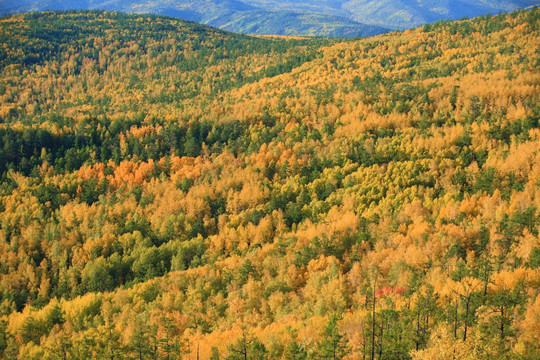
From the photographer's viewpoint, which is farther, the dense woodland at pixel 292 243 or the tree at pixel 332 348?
the dense woodland at pixel 292 243

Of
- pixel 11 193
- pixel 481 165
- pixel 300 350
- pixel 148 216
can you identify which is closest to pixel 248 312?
pixel 300 350

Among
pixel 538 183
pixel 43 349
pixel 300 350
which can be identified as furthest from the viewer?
pixel 538 183

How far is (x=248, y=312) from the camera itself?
320 ft

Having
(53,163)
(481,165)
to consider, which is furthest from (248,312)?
(53,163)

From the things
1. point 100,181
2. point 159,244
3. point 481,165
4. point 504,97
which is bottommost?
point 159,244

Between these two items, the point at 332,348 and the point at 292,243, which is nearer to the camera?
the point at 332,348

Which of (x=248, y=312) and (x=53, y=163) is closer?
(x=248, y=312)

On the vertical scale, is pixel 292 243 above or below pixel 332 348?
below

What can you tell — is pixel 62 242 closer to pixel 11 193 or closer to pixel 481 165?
pixel 11 193

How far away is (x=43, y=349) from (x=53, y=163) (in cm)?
12331

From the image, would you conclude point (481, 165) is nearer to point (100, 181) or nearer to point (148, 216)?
point (148, 216)

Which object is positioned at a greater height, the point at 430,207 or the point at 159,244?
the point at 430,207

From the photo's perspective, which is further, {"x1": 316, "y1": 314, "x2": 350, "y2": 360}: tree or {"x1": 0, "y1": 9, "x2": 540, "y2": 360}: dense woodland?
{"x1": 0, "y1": 9, "x2": 540, "y2": 360}: dense woodland

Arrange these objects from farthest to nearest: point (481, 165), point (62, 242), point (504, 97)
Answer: point (504, 97) → point (481, 165) → point (62, 242)
